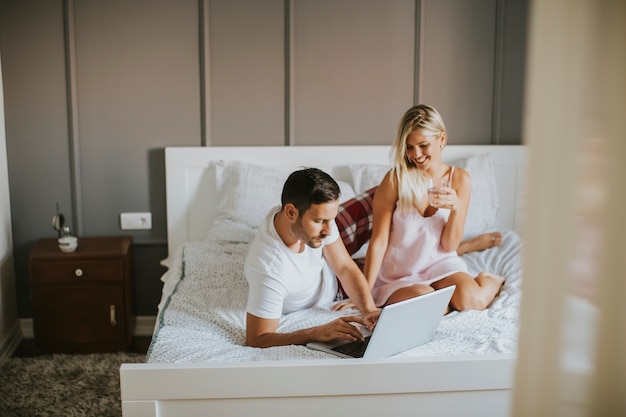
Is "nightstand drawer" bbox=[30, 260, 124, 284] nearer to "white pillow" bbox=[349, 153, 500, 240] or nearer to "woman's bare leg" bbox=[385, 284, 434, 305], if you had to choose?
"white pillow" bbox=[349, 153, 500, 240]

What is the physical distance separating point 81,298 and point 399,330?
6.08ft

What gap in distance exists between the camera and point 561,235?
85 centimetres

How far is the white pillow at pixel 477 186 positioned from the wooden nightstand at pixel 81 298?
1158 mm

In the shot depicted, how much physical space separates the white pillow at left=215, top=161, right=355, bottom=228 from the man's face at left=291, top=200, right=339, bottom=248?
1141mm

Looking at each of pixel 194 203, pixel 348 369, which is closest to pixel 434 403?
pixel 348 369

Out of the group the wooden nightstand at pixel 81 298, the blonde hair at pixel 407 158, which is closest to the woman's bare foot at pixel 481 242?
the blonde hair at pixel 407 158

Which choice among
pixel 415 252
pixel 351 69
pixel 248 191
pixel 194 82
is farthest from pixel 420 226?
pixel 194 82

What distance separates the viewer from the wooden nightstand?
3150mm

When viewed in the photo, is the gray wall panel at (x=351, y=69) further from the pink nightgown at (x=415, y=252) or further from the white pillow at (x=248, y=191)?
the pink nightgown at (x=415, y=252)

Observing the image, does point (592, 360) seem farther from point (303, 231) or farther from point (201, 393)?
point (303, 231)

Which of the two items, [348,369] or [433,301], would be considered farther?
[433,301]

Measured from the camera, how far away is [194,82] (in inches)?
134

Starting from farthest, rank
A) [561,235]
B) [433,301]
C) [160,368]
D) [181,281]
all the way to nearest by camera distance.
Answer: [181,281] → [433,301] → [160,368] → [561,235]

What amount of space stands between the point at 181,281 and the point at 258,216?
613mm
